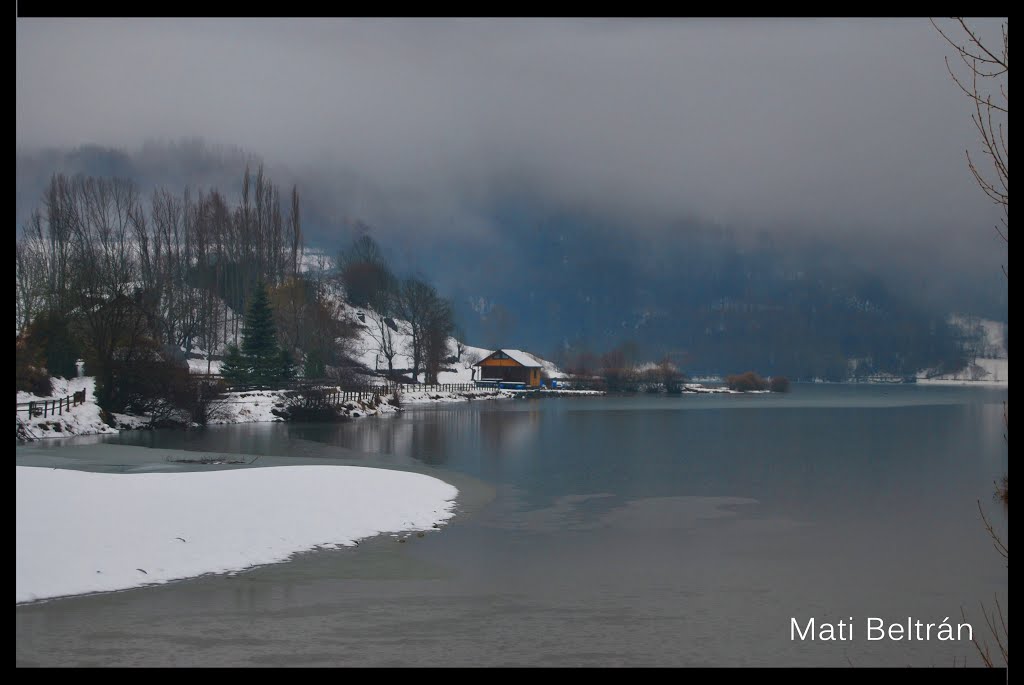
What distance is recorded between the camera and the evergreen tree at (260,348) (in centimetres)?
6369

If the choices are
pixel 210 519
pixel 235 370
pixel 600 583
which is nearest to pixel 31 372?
pixel 235 370

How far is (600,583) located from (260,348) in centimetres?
5313

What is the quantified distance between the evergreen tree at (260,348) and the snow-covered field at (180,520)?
42674 millimetres

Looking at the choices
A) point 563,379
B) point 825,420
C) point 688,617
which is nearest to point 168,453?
point 688,617

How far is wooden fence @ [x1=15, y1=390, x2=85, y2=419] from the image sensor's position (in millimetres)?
40306

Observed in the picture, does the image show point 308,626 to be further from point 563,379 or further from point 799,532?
point 563,379

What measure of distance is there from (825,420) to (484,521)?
4840 centimetres

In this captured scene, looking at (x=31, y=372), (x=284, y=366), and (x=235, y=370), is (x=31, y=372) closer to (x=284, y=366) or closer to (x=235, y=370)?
(x=235, y=370)

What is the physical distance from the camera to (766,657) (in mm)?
10625

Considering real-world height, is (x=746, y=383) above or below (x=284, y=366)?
below

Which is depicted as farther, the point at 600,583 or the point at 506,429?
the point at 506,429

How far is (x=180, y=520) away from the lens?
16.3 m
